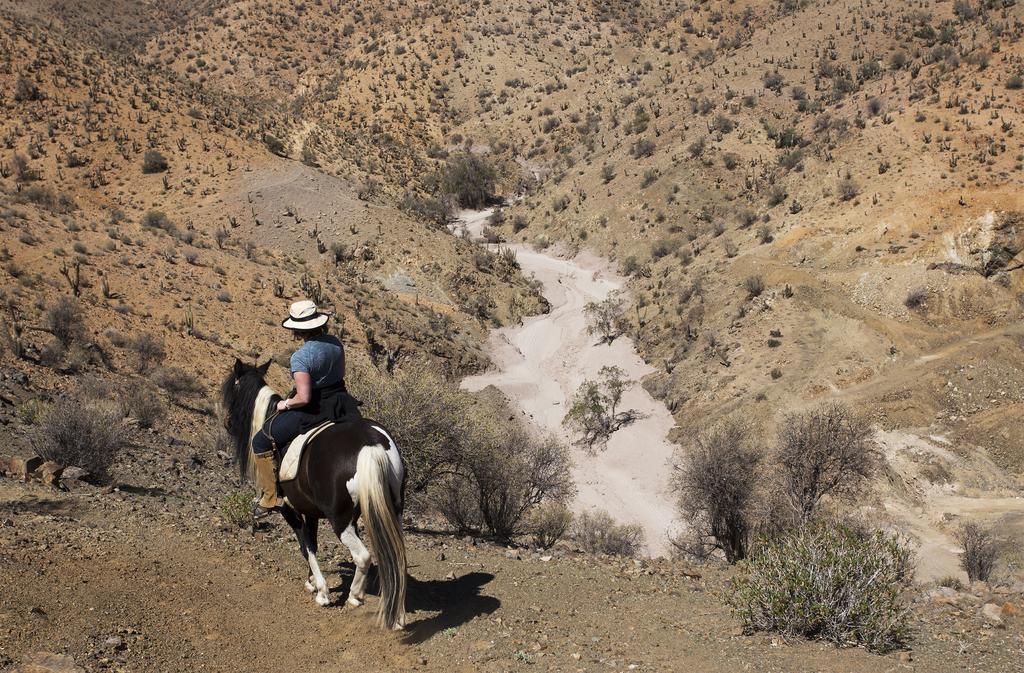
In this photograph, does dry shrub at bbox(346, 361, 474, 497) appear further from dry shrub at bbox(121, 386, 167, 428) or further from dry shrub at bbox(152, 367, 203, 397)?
dry shrub at bbox(152, 367, 203, 397)

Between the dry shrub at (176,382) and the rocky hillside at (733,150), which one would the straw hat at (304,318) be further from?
the rocky hillside at (733,150)

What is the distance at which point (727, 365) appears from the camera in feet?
90.5

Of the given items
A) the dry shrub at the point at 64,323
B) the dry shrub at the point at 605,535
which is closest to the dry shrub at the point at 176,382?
the dry shrub at the point at 64,323

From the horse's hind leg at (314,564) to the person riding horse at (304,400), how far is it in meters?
0.39

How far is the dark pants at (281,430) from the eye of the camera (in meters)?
7.17

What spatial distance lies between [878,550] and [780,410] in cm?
1712

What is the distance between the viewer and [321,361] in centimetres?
713

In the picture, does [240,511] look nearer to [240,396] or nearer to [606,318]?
[240,396]

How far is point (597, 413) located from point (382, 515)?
67.8 ft

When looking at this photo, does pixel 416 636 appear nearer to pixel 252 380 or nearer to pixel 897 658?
pixel 252 380

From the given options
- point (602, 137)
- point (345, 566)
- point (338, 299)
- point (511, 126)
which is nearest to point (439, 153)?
point (511, 126)

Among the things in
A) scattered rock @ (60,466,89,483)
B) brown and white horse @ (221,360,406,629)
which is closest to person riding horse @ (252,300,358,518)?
brown and white horse @ (221,360,406,629)

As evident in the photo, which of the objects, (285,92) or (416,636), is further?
(285,92)

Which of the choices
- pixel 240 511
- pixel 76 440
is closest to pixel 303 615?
pixel 240 511
